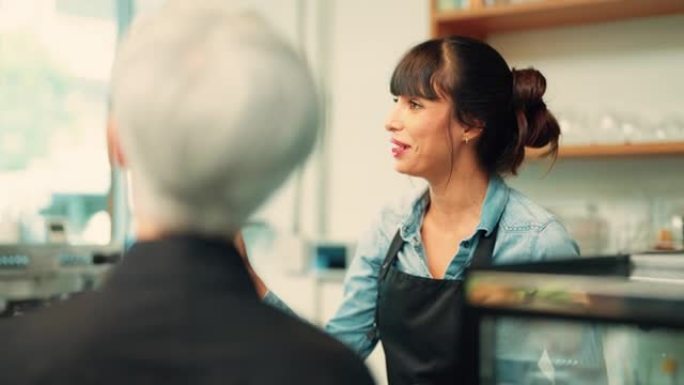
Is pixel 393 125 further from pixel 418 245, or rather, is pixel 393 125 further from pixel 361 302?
pixel 361 302

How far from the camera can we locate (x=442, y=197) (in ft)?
5.82

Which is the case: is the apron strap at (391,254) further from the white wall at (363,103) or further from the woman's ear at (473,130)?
the white wall at (363,103)

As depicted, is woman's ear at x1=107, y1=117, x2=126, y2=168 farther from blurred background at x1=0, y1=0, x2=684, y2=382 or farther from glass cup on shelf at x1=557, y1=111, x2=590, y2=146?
glass cup on shelf at x1=557, y1=111, x2=590, y2=146

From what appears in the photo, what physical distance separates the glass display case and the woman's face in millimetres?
795

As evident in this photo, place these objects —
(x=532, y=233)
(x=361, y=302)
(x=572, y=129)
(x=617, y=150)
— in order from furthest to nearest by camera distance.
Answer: (x=572, y=129), (x=617, y=150), (x=361, y=302), (x=532, y=233)

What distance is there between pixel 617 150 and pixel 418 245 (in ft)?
3.35

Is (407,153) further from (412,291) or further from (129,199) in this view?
(129,199)

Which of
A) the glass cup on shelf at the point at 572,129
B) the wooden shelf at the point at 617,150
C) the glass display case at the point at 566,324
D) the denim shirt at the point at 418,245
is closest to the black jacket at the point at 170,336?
the glass display case at the point at 566,324

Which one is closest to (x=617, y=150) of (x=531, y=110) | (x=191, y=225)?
(x=531, y=110)

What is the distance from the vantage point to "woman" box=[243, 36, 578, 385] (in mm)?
1672

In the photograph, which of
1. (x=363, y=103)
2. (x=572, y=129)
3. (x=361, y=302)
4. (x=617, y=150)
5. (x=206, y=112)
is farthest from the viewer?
(x=363, y=103)

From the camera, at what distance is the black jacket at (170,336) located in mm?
685

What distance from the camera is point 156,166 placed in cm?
72

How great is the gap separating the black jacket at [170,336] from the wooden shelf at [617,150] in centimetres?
184
